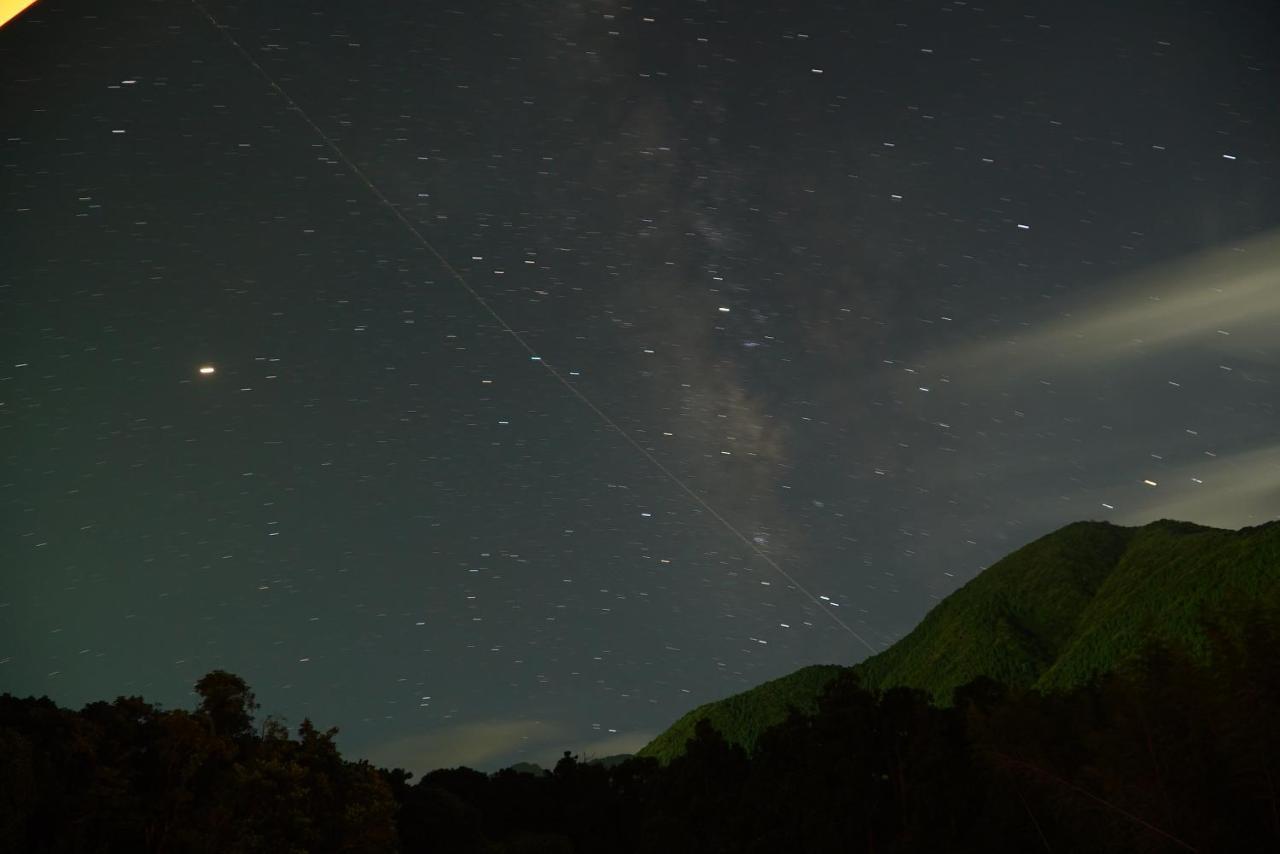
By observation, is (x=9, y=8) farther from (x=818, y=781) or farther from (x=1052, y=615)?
(x=1052, y=615)

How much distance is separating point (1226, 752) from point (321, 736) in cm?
3183

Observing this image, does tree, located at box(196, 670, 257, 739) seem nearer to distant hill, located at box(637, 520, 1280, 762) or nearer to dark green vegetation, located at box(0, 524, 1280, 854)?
dark green vegetation, located at box(0, 524, 1280, 854)

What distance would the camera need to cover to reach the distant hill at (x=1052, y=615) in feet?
296

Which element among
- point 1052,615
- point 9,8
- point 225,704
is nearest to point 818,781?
point 225,704

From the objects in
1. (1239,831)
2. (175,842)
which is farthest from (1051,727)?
(175,842)

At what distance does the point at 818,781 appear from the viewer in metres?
49.5

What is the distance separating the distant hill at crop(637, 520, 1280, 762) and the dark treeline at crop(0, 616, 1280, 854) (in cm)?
4072

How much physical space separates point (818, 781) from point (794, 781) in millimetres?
1289

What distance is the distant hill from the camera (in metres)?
90.2

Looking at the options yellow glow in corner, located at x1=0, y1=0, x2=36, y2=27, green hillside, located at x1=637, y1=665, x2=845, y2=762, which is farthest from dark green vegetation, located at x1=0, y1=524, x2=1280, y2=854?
green hillside, located at x1=637, y1=665, x2=845, y2=762

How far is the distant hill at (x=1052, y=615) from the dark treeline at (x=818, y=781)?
40717mm

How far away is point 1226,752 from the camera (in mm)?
22234

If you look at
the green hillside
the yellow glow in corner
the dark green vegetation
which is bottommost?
the green hillside

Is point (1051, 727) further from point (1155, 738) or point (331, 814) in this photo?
point (331, 814)
